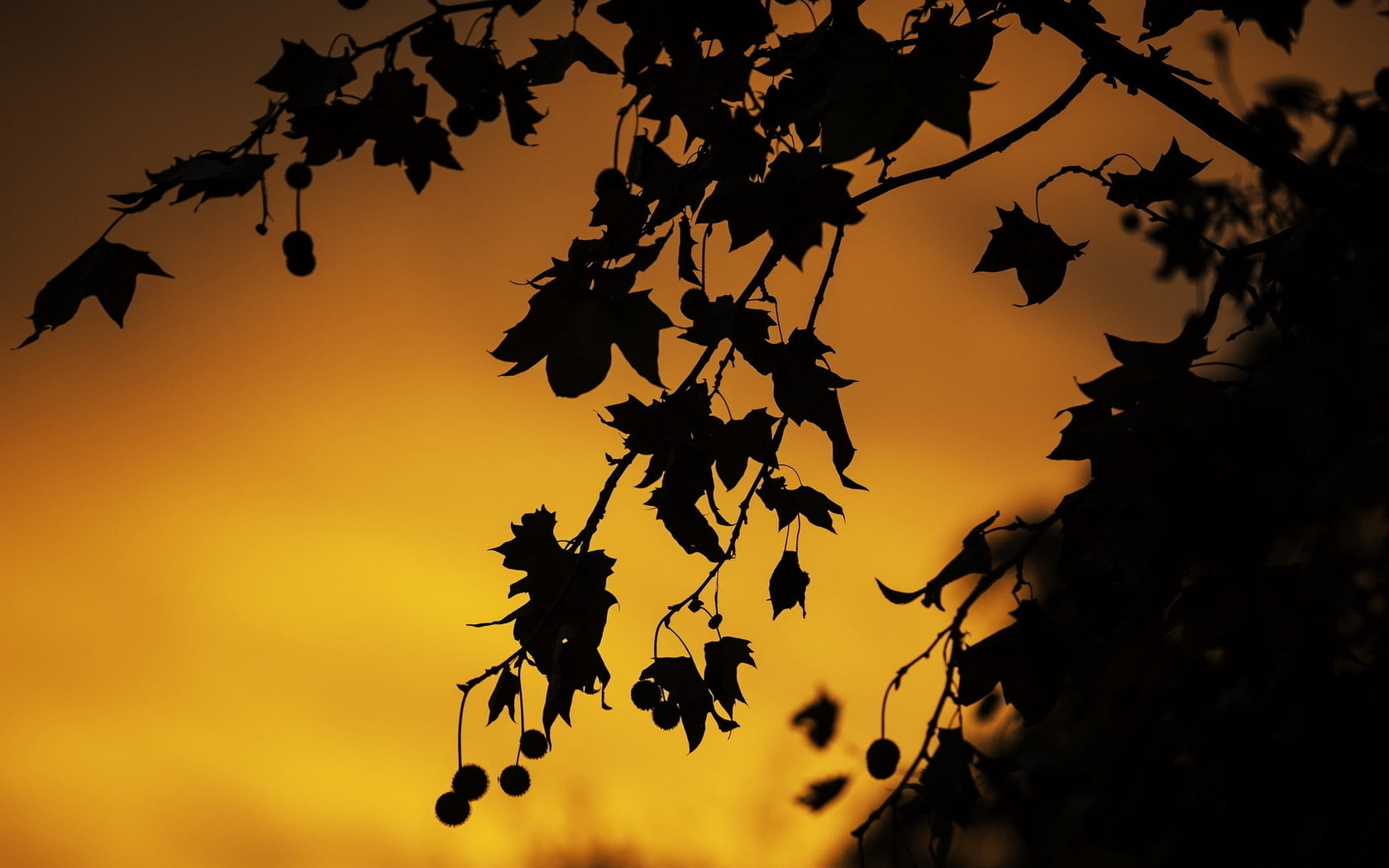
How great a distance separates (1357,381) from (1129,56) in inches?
26.1

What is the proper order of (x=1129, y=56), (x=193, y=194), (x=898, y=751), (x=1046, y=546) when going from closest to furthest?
(x=193, y=194) → (x=1129, y=56) → (x=898, y=751) → (x=1046, y=546)

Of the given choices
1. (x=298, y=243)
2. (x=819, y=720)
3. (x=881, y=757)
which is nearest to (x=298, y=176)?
(x=298, y=243)

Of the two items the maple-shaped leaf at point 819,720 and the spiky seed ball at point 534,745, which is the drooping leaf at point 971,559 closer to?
the spiky seed ball at point 534,745

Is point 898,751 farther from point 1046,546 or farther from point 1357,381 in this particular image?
point 1046,546

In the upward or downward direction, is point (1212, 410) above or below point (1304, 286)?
below

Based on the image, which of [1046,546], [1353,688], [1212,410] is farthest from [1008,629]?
[1046,546]

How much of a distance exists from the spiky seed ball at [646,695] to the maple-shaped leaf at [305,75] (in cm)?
125

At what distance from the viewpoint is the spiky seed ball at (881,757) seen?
2.34 meters

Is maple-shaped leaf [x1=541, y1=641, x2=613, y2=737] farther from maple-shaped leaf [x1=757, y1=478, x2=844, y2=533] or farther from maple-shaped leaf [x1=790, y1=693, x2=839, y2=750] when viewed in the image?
maple-shaped leaf [x1=790, y1=693, x2=839, y2=750]

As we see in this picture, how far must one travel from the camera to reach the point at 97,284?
171cm

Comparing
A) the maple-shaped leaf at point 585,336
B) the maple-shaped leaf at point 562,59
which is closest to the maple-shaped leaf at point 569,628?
the maple-shaped leaf at point 585,336

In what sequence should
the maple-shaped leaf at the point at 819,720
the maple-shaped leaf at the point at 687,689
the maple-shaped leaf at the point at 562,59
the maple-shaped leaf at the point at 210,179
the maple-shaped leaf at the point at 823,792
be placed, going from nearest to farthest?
the maple-shaped leaf at the point at 210,179, the maple-shaped leaf at the point at 562,59, the maple-shaped leaf at the point at 687,689, the maple-shaped leaf at the point at 823,792, the maple-shaped leaf at the point at 819,720

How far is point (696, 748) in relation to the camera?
1.99m

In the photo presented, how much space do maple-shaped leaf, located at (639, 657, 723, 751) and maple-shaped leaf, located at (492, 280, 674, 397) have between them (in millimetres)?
770
